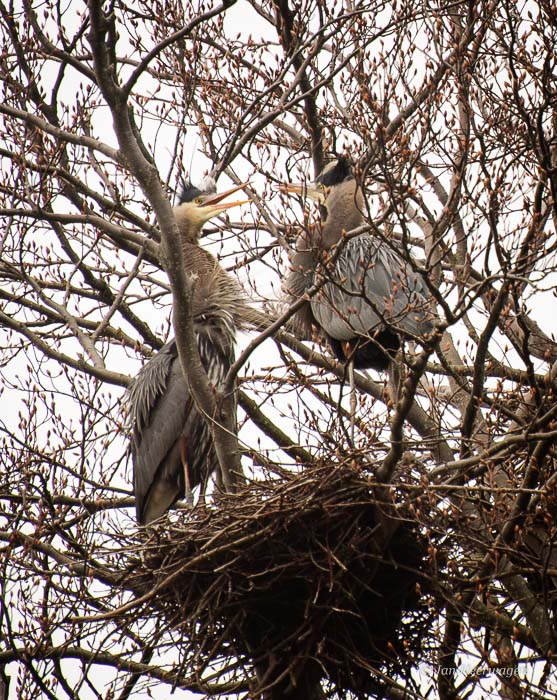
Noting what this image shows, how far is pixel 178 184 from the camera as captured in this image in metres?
6.32

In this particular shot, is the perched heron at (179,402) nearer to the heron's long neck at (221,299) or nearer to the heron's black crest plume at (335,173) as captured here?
the heron's long neck at (221,299)

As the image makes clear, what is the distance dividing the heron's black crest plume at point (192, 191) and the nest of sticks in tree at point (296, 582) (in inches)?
97.1

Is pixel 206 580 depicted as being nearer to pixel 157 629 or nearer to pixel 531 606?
pixel 157 629

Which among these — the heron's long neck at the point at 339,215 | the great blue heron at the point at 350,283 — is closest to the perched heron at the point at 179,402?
the great blue heron at the point at 350,283

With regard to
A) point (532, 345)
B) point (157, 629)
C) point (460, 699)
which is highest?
point (532, 345)

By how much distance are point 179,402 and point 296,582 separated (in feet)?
6.11

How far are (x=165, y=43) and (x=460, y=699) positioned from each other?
2786mm

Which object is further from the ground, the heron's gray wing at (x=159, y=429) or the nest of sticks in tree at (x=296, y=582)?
the heron's gray wing at (x=159, y=429)

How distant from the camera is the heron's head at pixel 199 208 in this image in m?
6.16

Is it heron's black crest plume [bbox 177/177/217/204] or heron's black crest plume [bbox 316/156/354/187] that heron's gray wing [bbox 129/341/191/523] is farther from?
heron's black crest plume [bbox 316/156/354/187]

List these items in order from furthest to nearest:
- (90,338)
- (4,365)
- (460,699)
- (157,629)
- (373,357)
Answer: (4,365)
(373,357)
(90,338)
(157,629)
(460,699)

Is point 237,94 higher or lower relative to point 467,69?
higher

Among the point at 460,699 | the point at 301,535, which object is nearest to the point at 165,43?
the point at 301,535

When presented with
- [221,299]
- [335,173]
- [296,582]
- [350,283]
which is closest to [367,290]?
[350,283]
